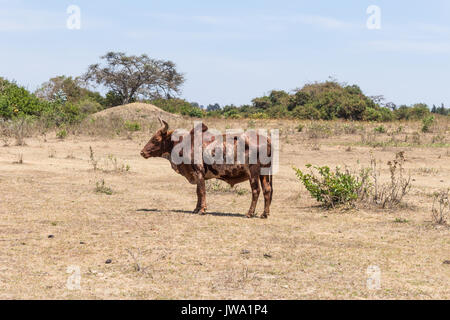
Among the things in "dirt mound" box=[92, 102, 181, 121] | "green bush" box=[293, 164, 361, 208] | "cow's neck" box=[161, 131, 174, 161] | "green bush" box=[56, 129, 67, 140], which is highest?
"dirt mound" box=[92, 102, 181, 121]

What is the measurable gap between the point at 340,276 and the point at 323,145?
17953 millimetres

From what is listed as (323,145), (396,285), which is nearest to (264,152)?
(396,285)

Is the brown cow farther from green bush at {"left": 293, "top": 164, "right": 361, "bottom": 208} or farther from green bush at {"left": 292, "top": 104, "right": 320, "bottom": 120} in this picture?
green bush at {"left": 292, "top": 104, "right": 320, "bottom": 120}

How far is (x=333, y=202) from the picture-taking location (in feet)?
34.8

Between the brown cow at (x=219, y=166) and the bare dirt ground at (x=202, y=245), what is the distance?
49 centimetres

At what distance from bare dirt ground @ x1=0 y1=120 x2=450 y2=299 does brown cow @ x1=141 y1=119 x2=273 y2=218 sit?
49 cm

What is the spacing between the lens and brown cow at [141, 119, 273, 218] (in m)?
9.18

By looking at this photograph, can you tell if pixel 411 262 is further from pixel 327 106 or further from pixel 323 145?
pixel 327 106

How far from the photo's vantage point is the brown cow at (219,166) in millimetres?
→ 9180

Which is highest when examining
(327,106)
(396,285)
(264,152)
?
(327,106)
